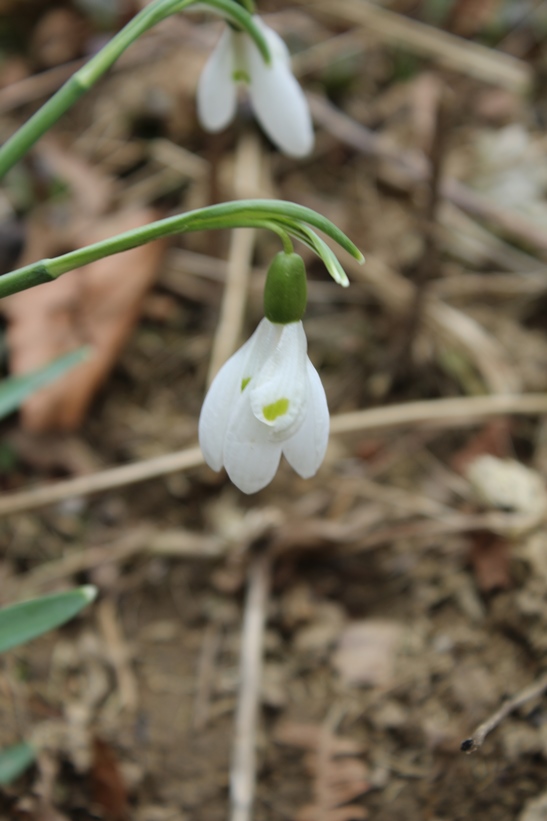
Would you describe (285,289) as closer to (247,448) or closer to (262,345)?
(262,345)

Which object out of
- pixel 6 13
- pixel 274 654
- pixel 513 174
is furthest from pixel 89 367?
pixel 6 13

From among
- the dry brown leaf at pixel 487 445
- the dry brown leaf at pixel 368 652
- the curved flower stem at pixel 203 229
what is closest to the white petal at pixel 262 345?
the curved flower stem at pixel 203 229

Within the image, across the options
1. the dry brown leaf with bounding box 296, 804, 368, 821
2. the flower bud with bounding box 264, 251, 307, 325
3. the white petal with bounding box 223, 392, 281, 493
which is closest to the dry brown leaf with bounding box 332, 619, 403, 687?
the dry brown leaf with bounding box 296, 804, 368, 821

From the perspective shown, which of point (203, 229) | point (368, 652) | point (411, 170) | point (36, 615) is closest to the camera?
point (203, 229)

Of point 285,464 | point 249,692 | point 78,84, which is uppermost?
point 285,464

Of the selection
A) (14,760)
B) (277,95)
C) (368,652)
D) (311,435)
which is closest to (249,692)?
(368,652)

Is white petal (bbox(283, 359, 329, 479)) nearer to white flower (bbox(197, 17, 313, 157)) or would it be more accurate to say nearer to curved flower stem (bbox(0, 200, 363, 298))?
curved flower stem (bbox(0, 200, 363, 298))
